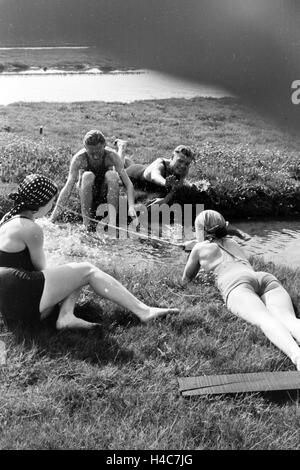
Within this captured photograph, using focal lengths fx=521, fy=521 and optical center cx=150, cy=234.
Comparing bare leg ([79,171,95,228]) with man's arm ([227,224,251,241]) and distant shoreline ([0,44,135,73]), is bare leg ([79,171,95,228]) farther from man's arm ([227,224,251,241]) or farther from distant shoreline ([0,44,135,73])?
distant shoreline ([0,44,135,73])

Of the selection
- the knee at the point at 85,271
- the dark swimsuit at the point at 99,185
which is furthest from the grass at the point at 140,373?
the dark swimsuit at the point at 99,185

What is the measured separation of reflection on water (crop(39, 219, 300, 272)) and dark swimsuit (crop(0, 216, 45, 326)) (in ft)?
7.70

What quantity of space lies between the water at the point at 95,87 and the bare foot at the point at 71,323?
50.4 ft

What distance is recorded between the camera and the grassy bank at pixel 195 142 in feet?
35.2

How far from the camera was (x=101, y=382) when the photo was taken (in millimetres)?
4398

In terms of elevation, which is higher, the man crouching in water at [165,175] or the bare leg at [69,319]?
the man crouching in water at [165,175]

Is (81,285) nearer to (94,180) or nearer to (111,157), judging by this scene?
(94,180)

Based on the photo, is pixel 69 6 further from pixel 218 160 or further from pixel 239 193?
pixel 239 193

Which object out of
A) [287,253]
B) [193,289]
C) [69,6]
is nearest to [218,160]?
[287,253]

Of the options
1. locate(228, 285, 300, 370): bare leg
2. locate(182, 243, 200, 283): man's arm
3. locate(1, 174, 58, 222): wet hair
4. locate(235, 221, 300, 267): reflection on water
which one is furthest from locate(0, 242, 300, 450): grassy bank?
locate(235, 221, 300, 267): reflection on water

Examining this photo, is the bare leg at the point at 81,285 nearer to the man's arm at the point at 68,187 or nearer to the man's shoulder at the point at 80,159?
the man's arm at the point at 68,187

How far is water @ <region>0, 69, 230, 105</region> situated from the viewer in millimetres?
20156

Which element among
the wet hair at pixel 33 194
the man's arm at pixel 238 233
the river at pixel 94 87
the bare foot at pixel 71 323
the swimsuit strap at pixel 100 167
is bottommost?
the man's arm at pixel 238 233
